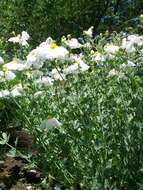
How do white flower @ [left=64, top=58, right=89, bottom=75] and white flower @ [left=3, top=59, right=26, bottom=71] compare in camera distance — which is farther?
white flower @ [left=64, top=58, right=89, bottom=75]

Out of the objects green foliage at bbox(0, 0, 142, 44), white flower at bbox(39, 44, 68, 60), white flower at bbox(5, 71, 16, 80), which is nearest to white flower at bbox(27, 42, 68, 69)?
white flower at bbox(39, 44, 68, 60)

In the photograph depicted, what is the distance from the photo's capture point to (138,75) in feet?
15.0

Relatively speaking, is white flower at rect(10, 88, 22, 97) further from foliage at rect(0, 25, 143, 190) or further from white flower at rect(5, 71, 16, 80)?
white flower at rect(5, 71, 16, 80)

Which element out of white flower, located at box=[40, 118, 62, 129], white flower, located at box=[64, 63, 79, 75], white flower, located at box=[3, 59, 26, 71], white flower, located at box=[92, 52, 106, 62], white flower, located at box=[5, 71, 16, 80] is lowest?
white flower, located at box=[40, 118, 62, 129]

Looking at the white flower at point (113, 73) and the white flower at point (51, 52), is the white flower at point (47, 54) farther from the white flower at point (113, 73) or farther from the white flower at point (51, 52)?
the white flower at point (113, 73)

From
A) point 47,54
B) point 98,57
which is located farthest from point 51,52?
point 98,57

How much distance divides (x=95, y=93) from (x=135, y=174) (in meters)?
0.81

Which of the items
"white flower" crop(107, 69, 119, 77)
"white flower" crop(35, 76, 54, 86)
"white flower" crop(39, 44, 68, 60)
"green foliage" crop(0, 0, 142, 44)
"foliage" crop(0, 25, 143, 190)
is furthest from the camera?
"green foliage" crop(0, 0, 142, 44)

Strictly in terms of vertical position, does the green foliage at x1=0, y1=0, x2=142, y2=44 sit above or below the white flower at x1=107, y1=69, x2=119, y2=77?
above

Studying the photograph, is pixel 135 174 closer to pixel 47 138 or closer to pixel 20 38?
pixel 47 138

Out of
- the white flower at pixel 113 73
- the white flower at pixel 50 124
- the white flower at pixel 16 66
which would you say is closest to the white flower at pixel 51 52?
the white flower at pixel 16 66

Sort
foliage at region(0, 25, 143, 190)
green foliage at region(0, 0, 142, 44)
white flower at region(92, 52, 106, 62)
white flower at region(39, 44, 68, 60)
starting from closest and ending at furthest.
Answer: white flower at region(39, 44, 68, 60) → foliage at region(0, 25, 143, 190) → white flower at region(92, 52, 106, 62) → green foliage at region(0, 0, 142, 44)

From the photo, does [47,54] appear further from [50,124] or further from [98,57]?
[98,57]

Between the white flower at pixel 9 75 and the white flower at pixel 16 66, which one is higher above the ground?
the white flower at pixel 16 66
